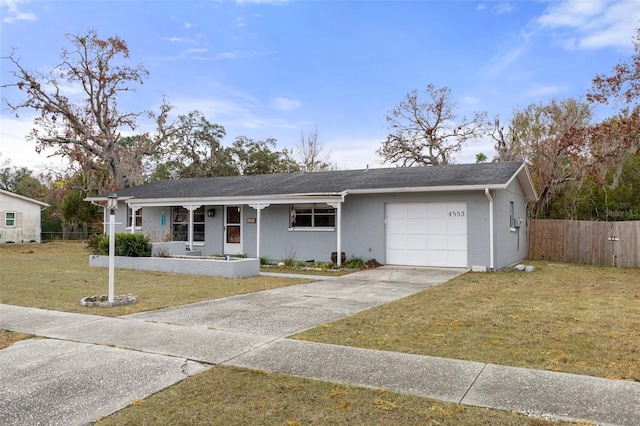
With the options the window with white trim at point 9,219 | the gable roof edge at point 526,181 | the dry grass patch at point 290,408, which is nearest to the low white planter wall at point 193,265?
the dry grass patch at point 290,408

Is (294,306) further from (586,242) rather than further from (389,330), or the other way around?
(586,242)

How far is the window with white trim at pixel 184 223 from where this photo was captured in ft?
61.5

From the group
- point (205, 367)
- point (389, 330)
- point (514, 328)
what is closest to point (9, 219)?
point (205, 367)

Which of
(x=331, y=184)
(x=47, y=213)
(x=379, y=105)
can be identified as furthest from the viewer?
(x=47, y=213)

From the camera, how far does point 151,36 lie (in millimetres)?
17641

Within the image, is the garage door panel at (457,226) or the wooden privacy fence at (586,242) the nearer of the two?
the garage door panel at (457,226)

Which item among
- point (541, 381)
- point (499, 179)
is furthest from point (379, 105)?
point (541, 381)

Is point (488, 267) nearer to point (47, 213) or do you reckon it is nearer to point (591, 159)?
point (591, 159)

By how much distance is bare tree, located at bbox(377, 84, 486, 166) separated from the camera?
1266 inches

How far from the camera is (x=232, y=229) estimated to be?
17.8 meters

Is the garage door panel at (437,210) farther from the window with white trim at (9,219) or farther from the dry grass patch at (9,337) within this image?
the window with white trim at (9,219)

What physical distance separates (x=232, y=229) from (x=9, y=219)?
2083 centimetres

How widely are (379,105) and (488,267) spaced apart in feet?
69.6

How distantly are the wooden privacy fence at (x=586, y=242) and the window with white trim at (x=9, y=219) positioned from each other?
31414mm
